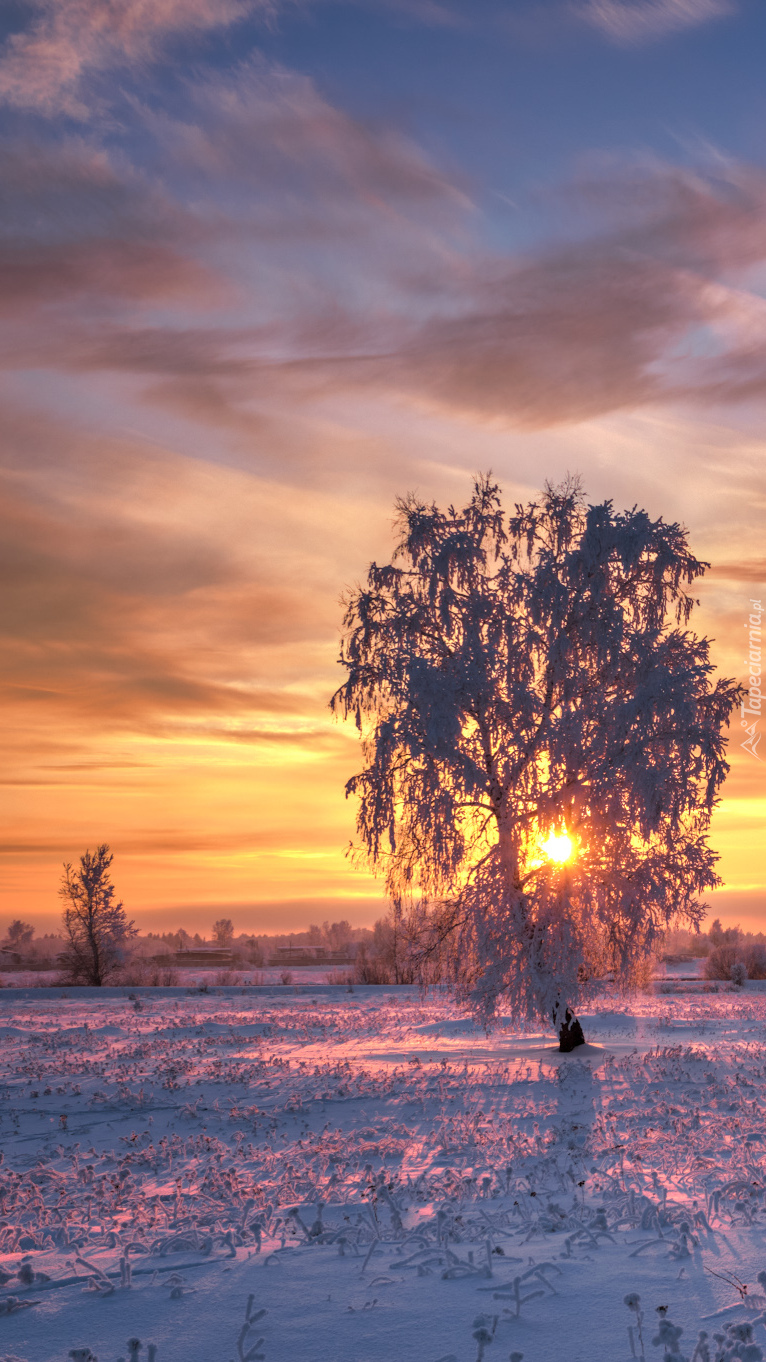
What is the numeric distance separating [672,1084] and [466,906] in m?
4.10

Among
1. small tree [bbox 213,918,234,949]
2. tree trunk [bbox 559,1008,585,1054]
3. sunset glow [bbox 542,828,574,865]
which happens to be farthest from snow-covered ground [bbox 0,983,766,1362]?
small tree [bbox 213,918,234,949]

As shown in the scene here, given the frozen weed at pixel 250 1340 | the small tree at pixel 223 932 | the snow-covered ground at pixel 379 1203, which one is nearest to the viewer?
the frozen weed at pixel 250 1340

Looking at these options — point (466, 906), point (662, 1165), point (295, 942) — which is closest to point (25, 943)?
point (295, 942)

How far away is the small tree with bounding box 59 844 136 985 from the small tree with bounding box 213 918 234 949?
62948 mm

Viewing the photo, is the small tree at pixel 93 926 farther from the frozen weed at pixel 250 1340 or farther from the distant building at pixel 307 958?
the frozen weed at pixel 250 1340

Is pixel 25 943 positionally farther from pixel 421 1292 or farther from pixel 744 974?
pixel 421 1292

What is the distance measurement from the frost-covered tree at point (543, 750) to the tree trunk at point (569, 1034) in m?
0.08

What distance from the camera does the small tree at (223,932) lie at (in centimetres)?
10575

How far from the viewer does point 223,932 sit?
106875 mm

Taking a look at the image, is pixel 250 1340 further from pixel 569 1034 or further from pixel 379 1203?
pixel 569 1034

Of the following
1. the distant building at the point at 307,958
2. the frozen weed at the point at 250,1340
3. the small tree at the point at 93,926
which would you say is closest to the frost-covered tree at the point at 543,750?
the frozen weed at the point at 250,1340

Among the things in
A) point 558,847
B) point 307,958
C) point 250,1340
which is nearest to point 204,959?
point 307,958

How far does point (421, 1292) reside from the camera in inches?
196

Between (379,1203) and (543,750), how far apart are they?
897cm
